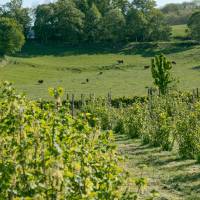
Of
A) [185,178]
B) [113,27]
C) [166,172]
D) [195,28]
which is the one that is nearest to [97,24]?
[113,27]

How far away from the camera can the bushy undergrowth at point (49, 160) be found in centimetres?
596

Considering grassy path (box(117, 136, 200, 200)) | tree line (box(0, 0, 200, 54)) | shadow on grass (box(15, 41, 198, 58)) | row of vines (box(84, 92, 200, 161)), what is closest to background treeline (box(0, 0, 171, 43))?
tree line (box(0, 0, 200, 54))

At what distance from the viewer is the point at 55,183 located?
5945 mm

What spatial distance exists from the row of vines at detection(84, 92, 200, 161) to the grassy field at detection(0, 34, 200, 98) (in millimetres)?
18842

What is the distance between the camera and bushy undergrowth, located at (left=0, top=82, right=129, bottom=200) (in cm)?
596

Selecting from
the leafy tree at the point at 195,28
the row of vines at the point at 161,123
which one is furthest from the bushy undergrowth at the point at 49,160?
the leafy tree at the point at 195,28

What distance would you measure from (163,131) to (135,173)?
440 centimetres

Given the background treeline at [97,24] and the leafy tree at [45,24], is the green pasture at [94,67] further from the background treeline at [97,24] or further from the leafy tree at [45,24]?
the leafy tree at [45,24]

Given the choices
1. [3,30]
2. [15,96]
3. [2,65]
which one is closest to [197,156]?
[15,96]

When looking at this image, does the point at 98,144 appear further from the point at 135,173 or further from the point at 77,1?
the point at 77,1

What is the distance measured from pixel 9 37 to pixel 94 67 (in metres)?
16.8

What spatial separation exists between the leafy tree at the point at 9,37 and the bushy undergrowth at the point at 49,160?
251 ft

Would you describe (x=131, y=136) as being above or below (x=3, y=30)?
below

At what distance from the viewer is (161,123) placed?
68.6ft
